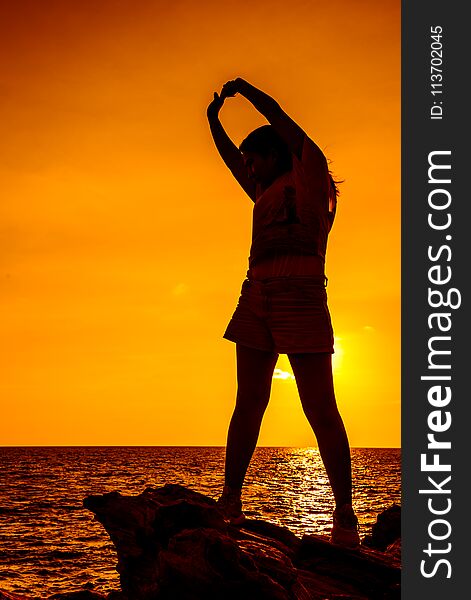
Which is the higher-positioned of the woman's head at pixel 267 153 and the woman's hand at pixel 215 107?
the woman's hand at pixel 215 107

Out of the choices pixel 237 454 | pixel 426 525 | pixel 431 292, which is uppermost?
pixel 431 292

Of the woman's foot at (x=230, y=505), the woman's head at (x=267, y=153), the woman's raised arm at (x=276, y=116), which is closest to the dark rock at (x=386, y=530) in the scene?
the woman's foot at (x=230, y=505)

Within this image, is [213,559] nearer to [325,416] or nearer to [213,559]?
[213,559]

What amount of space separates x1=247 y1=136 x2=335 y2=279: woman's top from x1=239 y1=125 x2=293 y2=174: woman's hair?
13 centimetres

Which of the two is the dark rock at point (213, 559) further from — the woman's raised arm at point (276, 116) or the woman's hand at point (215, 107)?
the woman's hand at point (215, 107)

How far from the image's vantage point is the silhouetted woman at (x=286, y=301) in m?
4.95

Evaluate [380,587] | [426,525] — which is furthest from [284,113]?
[380,587]

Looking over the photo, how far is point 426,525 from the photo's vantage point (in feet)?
14.1

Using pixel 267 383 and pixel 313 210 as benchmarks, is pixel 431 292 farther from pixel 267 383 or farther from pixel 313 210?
pixel 267 383

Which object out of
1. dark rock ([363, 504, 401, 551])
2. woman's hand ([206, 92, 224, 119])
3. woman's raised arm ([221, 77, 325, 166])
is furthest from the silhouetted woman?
dark rock ([363, 504, 401, 551])

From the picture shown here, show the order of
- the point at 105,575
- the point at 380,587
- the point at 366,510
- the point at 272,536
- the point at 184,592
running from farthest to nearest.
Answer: the point at 366,510 < the point at 105,575 < the point at 272,536 < the point at 380,587 < the point at 184,592

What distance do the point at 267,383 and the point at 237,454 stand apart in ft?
1.77

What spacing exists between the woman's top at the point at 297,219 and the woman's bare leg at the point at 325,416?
0.62 m

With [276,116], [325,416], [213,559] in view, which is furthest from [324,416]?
[276,116]
